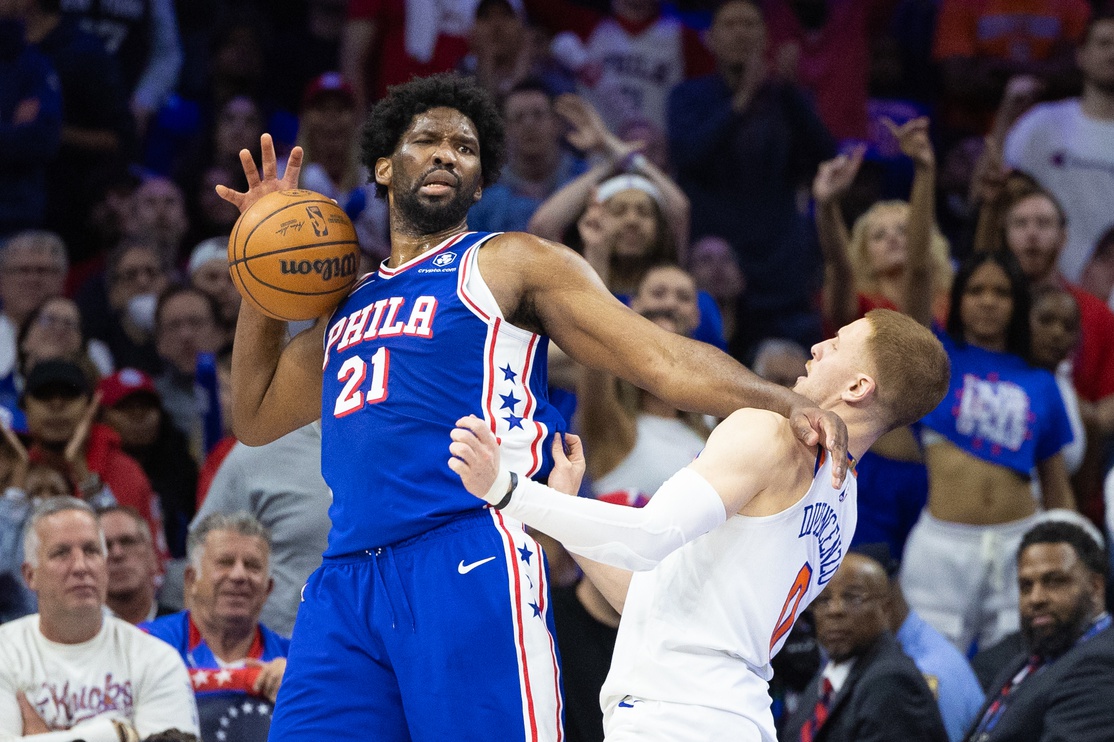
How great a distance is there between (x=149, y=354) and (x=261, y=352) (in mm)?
4685

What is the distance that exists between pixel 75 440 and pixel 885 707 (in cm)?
401

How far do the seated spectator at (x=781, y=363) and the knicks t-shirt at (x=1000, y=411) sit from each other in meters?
0.75

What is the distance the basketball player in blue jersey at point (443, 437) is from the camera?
12.5 ft

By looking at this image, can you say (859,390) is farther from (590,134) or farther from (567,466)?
(590,134)

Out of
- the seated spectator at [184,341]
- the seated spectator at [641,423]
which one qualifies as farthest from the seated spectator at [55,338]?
the seated spectator at [641,423]

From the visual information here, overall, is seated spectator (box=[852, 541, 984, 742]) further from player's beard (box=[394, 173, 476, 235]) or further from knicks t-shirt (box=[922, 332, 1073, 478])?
player's beard (box=[394, 173, 476, 235])

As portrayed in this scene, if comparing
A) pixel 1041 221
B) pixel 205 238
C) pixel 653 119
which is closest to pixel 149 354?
pixel 205 238

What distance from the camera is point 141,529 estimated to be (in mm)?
6680

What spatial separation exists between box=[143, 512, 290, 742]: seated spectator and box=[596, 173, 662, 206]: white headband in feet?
9.47

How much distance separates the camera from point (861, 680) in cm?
597

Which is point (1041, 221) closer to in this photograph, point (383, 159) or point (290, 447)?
point (290, 447)

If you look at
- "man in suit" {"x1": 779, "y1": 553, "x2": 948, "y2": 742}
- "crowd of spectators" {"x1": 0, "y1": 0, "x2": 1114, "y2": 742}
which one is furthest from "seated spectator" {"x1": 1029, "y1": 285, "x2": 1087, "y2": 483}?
"man in suit" {"x1": 779, "y1": 553, "x2": 948, "y2": 742}

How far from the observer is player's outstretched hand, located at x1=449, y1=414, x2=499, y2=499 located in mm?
3500

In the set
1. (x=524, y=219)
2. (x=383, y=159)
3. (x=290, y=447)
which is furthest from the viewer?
(x=524, y=219)
